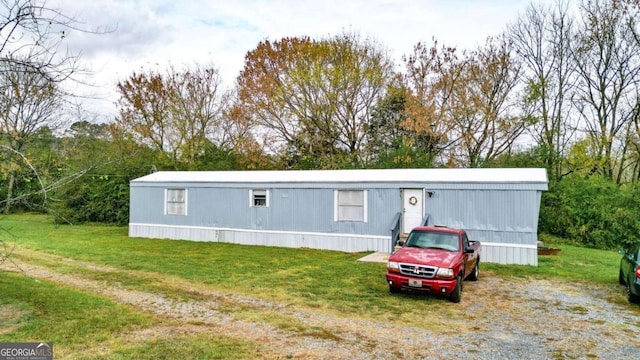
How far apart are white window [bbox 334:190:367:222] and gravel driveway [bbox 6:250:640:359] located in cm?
631

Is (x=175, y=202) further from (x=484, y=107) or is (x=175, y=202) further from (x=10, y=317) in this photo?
(x=484, y=107)

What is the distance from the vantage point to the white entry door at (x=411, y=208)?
1476 centimetres

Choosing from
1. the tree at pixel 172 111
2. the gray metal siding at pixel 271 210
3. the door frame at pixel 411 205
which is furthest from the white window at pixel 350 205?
the tree at pixel 172 111

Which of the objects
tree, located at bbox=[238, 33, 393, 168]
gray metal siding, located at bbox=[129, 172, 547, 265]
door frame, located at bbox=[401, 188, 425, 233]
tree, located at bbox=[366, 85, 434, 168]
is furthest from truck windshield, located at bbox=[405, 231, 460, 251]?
tree, located at bbox=[238, 33, 393, 168]

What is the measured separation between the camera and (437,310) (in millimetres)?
8055

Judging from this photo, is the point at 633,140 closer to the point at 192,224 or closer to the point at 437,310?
the point at 437,310

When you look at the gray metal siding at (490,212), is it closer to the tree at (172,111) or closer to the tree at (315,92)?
the tree at (315,92)

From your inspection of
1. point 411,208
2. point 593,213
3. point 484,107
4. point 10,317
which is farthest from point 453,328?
point 484,107


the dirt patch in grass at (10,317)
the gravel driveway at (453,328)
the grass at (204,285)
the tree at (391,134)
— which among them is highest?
the tree at (391,134)

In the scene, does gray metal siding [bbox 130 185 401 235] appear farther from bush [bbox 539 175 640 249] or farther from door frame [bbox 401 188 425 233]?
bush [bbox 539 175 640 249]

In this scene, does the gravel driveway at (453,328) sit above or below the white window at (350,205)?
below

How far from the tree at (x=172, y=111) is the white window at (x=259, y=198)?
11.8 m

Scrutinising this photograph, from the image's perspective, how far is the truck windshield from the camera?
31.2 ft

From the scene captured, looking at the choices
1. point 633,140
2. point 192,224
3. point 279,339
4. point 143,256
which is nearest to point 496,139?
point 633,140
